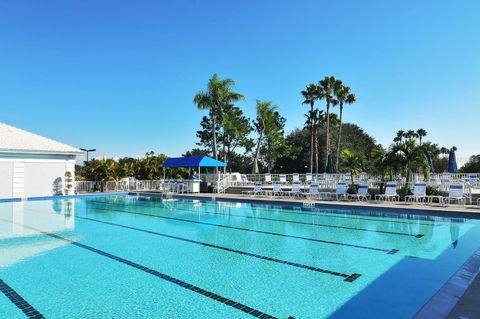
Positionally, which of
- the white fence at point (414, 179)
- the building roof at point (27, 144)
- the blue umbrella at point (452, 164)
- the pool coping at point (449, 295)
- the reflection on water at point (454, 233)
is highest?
the building roof at point (27, 144)

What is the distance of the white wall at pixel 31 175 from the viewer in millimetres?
20516

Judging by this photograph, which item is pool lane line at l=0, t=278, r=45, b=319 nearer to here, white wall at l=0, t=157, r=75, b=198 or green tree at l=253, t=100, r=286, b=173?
white wall at l=0, t=157, r=75, b=198

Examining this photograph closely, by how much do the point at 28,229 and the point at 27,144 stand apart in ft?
44.3

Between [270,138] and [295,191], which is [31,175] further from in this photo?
[270,138]

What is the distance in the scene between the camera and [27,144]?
2189 cm

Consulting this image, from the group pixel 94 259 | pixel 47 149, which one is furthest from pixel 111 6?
pixel 94 259

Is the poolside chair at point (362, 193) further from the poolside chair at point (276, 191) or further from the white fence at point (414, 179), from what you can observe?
the poolside chair at point (276, 191)

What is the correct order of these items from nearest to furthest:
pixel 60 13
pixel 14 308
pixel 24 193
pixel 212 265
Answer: pixel 14 308 → pixel 212 265 → pixel 60 13 → pixel 24 193

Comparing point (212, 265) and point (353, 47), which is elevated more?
point (353, 47)

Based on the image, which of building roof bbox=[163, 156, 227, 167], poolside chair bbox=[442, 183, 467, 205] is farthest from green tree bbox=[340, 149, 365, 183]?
building roof bbox=[163, 156, 227, 167]

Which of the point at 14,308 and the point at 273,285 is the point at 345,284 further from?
the point at 14,308

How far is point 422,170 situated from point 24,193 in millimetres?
22632

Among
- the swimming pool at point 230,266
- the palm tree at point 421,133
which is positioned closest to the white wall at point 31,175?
the swimming pool at point 230,266

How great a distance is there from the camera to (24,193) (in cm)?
2109
